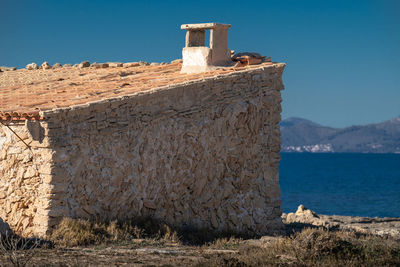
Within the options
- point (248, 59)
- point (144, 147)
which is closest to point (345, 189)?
point (248, 59)

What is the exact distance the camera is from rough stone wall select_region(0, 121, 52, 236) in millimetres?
11867

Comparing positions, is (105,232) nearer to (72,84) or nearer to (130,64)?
(72,84)

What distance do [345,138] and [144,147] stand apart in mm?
152619

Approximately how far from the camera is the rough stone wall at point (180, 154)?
1226 centimetres

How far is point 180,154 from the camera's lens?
14.2 meters

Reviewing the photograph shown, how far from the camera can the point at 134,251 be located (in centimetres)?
1127

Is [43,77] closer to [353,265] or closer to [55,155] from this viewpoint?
[55,155]

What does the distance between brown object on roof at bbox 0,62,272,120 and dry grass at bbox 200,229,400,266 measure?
14.7ft

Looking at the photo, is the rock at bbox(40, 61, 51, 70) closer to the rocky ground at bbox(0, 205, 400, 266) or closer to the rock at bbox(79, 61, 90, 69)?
the rock at bbox(79, 61, 90, 69)

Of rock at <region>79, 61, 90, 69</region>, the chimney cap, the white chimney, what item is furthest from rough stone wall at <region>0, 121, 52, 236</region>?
rock at <region>79, 61, 90, 69</region>

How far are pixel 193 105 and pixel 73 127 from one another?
315 centimetres

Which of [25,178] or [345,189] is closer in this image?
[25,178]

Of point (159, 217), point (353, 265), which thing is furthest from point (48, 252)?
point (353, 265)

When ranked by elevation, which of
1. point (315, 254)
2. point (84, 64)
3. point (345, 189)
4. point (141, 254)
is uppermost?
point (84, 64)
